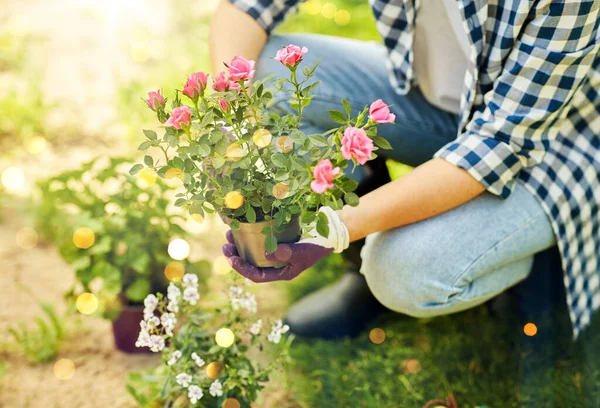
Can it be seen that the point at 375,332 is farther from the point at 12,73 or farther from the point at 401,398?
the point at 12,73

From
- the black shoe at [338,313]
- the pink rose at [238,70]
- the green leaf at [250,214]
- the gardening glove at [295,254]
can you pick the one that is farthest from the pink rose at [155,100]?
the black shoe at [338,313]

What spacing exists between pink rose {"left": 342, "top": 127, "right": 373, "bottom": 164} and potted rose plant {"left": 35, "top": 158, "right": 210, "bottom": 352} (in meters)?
0.80

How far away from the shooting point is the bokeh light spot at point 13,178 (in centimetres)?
225

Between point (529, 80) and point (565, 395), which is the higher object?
point (529, 80)

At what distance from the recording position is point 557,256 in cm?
173

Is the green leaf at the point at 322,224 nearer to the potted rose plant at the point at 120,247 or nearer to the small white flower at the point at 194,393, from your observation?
the small white flower at the point at 194,393

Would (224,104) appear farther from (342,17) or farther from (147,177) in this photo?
(342,17)

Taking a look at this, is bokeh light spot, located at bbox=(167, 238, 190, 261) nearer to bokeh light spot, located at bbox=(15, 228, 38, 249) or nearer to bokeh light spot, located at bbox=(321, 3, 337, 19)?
bokeh light spot, located at bbox=(15, 228, 38, 249)

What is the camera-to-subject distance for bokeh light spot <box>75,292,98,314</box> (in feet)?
5.53

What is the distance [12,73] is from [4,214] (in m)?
0.83

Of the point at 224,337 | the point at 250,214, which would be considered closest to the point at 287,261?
the point at 250,214

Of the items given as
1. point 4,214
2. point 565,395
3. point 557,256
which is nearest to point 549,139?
point 557,256

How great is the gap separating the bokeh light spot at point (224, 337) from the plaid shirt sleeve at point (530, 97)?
0.53 meters

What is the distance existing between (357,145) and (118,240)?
0.90 meters
